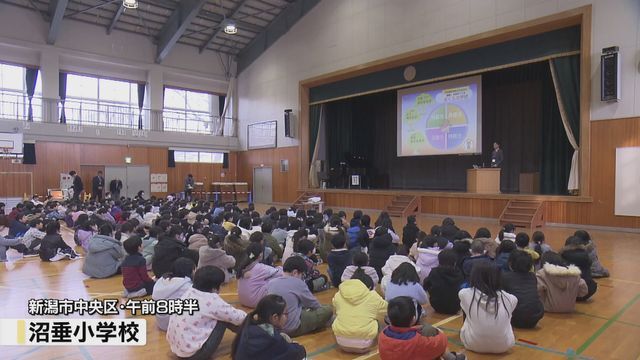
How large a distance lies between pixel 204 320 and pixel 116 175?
16.9m

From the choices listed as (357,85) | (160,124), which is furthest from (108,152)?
(357,85)

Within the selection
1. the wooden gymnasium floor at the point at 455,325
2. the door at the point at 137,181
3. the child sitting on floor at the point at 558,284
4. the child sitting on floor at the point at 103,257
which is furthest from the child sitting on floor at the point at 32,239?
the door at the point at 137,181

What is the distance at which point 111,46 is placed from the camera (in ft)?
58.0

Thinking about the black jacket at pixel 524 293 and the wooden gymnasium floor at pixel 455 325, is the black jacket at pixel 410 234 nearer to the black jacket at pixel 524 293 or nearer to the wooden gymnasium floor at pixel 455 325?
the wooden gymnasium floor at pixel 455 325

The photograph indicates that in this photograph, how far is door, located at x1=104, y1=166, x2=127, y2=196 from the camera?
58.0 ft

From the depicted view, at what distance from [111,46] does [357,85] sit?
34.5ft

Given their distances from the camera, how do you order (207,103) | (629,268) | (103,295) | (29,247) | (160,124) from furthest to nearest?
(207,103) < (160,124) < (29,247) < (629,268) < (103,295)

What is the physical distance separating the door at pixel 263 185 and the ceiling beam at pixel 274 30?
5.35m

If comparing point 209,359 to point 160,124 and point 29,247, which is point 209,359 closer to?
point 29,247

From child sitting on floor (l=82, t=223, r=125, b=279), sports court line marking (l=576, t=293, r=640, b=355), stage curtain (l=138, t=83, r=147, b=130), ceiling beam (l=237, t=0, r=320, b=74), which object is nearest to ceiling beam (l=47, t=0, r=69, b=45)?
stage curtain (l=138, t=83, r=147, b=130)

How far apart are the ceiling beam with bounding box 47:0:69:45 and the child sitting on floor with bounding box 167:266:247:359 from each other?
1556 centimetres

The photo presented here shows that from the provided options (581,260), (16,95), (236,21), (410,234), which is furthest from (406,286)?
(16,95)

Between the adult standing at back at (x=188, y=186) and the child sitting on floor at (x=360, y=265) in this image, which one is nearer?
the child sitting on floor at (x=360, y=265)

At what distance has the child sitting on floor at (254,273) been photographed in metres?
4.07
